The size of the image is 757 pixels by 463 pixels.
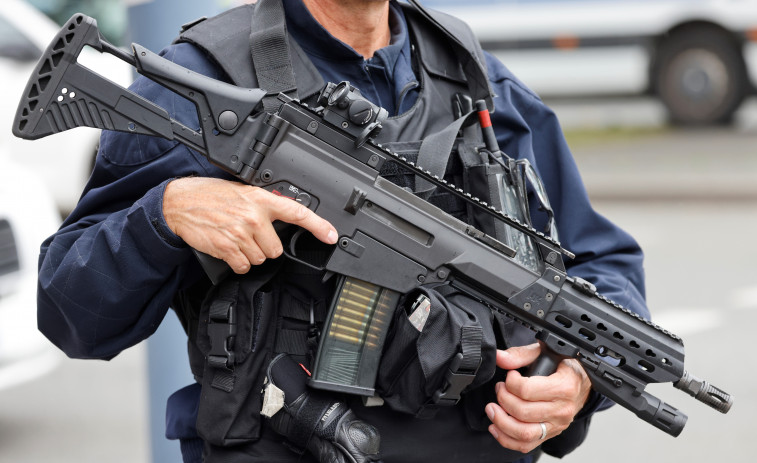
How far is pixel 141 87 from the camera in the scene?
183cm

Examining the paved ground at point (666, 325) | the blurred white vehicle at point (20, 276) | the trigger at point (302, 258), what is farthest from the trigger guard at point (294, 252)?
the blurred white vehicle at point (20, 276)

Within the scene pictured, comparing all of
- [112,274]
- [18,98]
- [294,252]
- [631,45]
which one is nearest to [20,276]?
[112,274]

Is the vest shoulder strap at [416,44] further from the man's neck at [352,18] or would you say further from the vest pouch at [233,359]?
the vest pouch at [233,359]

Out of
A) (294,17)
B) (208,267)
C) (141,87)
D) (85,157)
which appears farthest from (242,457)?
(85,157)

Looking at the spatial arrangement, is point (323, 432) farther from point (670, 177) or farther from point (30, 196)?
point (670, 177)

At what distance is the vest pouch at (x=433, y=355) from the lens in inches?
71.2

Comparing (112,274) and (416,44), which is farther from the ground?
(416,44)

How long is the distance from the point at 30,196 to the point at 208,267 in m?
2.94

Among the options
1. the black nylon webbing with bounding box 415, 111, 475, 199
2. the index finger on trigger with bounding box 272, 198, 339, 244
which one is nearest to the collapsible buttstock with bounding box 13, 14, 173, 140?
the index finger on trigger with bounding box 272, 198, 339, 244

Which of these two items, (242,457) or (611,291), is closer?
(242,457)

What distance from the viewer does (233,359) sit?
181cm

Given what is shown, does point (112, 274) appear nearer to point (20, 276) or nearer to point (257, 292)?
point (257, 292)

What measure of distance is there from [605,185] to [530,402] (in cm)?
695

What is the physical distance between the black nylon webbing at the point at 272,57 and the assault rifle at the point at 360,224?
4 centimetres
